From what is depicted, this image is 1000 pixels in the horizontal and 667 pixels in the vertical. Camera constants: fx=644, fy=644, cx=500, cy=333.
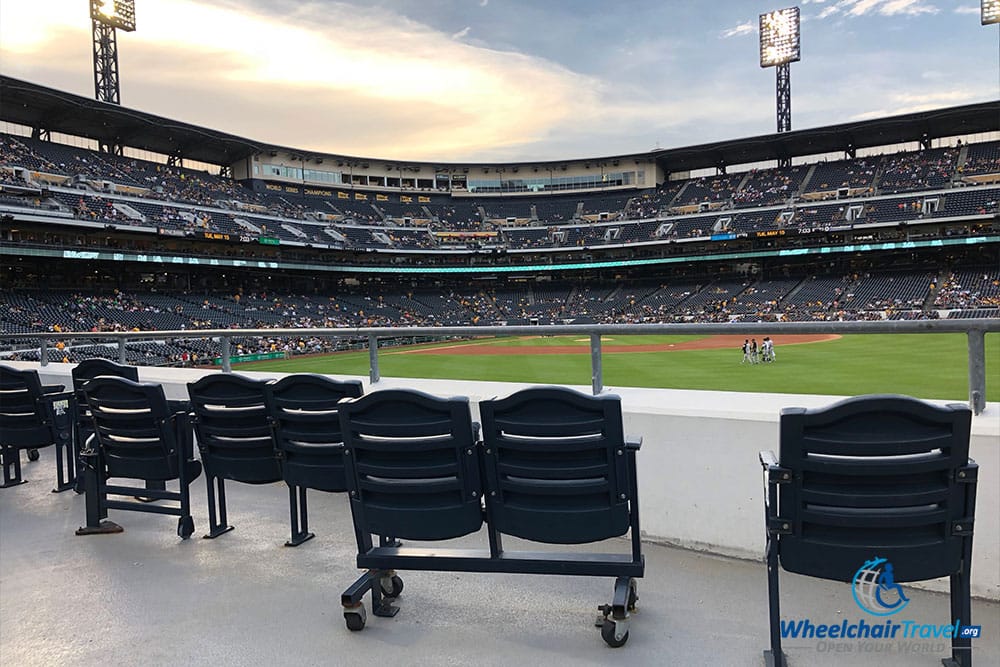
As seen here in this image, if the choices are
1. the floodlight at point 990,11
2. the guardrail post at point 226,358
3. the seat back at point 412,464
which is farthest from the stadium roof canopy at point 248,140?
the seat back at point 412,464

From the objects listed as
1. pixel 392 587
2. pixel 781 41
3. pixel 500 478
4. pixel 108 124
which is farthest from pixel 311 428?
pixel 781 41

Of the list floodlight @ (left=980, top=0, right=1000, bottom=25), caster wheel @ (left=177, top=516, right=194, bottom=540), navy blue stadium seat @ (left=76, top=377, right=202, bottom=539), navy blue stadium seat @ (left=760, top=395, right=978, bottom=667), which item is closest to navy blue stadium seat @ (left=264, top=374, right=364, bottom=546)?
navy blue stadium seat @ (left=76, top=377, right=202, bottom=539)

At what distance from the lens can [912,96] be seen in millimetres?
91000

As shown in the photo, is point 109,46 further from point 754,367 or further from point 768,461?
point 768,461

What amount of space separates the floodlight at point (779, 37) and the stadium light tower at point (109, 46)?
57806 mm

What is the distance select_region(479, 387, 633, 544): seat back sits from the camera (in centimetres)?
291

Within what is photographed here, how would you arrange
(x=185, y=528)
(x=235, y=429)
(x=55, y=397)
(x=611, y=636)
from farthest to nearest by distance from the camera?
(x=55, y=397) → (x=185, y=528) → (x=235, y=429) → (x=611, y=636)

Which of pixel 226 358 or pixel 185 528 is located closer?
pixel 185 528

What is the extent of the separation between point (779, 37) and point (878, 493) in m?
71.7

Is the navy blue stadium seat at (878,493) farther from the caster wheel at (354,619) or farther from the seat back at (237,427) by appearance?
the seat back at (237,427)

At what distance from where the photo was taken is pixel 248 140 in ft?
212

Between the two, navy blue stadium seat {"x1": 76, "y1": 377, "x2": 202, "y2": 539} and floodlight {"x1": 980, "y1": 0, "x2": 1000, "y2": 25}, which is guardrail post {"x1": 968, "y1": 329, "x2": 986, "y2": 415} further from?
floodlight {"x1": 980, "y1": 0, "x2": 1000, "y2": 25}

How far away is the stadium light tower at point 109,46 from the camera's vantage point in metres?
53.9

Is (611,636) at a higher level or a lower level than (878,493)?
lower
